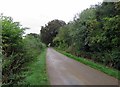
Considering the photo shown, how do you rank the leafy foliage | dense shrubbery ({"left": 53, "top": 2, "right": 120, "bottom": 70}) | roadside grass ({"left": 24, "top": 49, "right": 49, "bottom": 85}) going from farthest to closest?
the leafy foliage, dense shrubbery ({"left": 53, "top": 2, "right": 120, "bottom": 70}), roadside grass ({"left": 24, "top": 49, "right": 49, "bottom": 85})

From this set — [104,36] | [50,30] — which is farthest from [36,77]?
[50,30]

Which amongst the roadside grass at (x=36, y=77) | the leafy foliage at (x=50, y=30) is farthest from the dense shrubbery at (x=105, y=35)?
the leafy foliage at (x=50, y=30)

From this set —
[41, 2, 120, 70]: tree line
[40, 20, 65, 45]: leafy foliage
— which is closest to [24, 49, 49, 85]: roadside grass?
[41, 2, 120, 70]: tree line

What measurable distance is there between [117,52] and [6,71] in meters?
10.6

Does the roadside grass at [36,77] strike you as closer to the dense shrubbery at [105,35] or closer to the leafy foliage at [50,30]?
the dense shrubbery at [105,35]

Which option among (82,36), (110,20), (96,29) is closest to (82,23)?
(82,36)

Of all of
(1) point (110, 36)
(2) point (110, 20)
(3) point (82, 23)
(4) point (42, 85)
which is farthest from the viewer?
(3) point (82, 23)

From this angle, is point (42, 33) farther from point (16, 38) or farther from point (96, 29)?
point (16, 38)

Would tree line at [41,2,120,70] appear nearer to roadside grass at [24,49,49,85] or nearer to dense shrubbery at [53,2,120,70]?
dense shrubbery at [53,2,120,70]

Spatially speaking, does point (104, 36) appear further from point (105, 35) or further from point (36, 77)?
point (36, 77)

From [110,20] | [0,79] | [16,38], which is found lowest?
[0,79]

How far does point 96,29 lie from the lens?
22.5 m

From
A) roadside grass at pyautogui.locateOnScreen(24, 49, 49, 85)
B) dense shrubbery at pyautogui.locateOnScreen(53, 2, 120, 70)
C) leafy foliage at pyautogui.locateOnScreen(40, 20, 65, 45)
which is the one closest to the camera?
roadside grass at pyautogui.locateOnScreen(24, 49, 49, 85)

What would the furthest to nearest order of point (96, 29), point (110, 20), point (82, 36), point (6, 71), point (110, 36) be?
1. point (82, 36)
2. point (96, 29)
3. point (110, 36)
4. point (110, 20)
5. point (6, 71)
